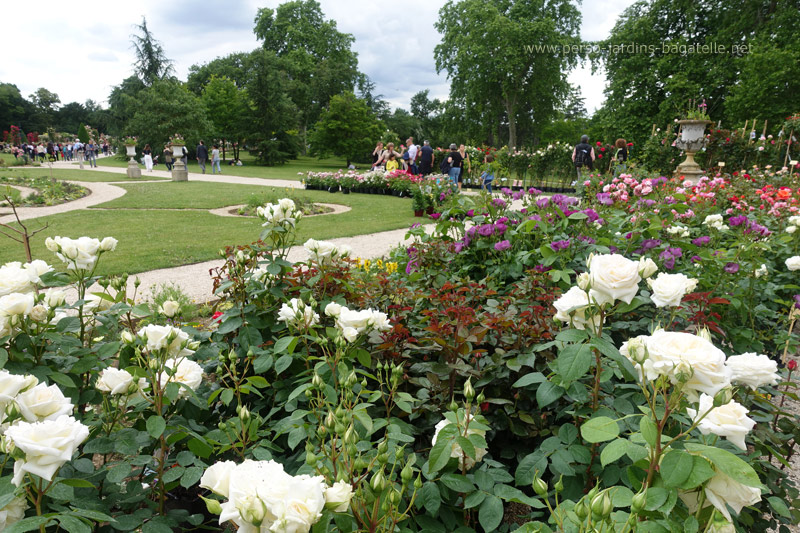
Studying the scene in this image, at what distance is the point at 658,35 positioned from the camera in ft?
78.2

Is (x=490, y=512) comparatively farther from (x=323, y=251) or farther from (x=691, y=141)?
(x=691, y=141)

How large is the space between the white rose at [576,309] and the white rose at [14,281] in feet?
5.35

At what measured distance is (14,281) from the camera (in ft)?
4.65

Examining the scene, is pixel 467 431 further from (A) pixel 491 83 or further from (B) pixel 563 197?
(A) pixel 491 83

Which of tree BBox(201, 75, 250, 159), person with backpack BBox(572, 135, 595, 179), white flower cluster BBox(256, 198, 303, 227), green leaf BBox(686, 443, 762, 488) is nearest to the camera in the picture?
green leaf BBox(686, 443, 762, 488)

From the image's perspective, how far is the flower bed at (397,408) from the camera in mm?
A: 869

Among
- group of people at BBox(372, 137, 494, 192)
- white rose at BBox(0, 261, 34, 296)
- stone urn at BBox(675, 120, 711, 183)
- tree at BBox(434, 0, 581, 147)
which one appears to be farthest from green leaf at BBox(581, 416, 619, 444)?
tree at BBox(434, 0, 581, 147)

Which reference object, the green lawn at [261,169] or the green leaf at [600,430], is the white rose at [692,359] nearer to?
the green leaf at [600,430]

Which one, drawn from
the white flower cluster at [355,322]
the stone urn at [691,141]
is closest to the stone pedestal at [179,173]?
the stone urn at [691,141]

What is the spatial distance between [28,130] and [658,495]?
74539 millimetres

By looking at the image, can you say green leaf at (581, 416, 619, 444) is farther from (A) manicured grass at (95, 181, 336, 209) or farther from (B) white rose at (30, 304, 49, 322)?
(A) manicured grass at (95, 181, 336, 209)

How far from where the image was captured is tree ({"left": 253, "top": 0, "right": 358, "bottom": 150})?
128 ft

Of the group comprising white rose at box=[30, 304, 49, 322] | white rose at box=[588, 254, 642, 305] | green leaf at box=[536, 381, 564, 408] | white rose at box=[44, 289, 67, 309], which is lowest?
green leaf at box=[536, 381, 564, 408]

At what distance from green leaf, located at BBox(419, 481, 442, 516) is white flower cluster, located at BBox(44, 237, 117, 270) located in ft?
4.19
